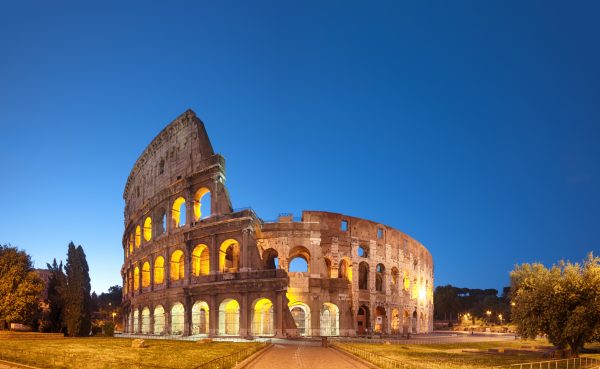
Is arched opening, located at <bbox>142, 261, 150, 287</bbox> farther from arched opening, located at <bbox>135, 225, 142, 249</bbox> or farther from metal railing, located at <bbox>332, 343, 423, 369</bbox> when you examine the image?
metal railing, located at <bbox>332, 343, 423, 369</bbox>

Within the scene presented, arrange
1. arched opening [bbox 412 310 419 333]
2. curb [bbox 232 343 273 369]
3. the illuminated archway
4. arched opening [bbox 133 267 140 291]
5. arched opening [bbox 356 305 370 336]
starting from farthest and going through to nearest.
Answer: arched opening [bbox 412 310 419 333], arched opening [bbox 133 267 140 291], the illuminated archway, arched opening [bbox 356 305 370 336], curb [bbox 232 343 273 369]

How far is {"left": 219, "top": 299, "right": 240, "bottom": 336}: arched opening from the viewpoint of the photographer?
40.7 meters

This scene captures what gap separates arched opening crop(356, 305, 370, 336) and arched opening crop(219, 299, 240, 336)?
43.1 ft

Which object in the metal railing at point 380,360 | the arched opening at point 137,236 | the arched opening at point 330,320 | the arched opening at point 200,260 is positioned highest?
the arched opening at point 137,236

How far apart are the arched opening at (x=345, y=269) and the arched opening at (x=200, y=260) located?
13337 millimetres

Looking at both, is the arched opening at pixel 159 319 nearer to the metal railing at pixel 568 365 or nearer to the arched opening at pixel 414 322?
the arched opening at pixel 414 322

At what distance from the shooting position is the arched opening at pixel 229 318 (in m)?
40.7

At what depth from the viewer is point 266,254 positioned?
46.0 metres

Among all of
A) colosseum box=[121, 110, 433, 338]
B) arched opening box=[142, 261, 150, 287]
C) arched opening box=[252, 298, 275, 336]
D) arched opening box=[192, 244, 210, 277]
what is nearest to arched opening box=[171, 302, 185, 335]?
colosseum box=[121, 110, 433, 338]

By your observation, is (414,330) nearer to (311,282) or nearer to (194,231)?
(311,282)

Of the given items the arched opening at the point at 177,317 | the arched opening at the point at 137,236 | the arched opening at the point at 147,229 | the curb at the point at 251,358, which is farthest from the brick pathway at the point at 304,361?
the arched opening at the point at 137,236

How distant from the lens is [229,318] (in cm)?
4194

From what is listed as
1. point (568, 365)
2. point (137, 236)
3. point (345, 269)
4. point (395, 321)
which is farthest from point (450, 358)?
point (137, 236)

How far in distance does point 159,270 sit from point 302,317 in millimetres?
15323
